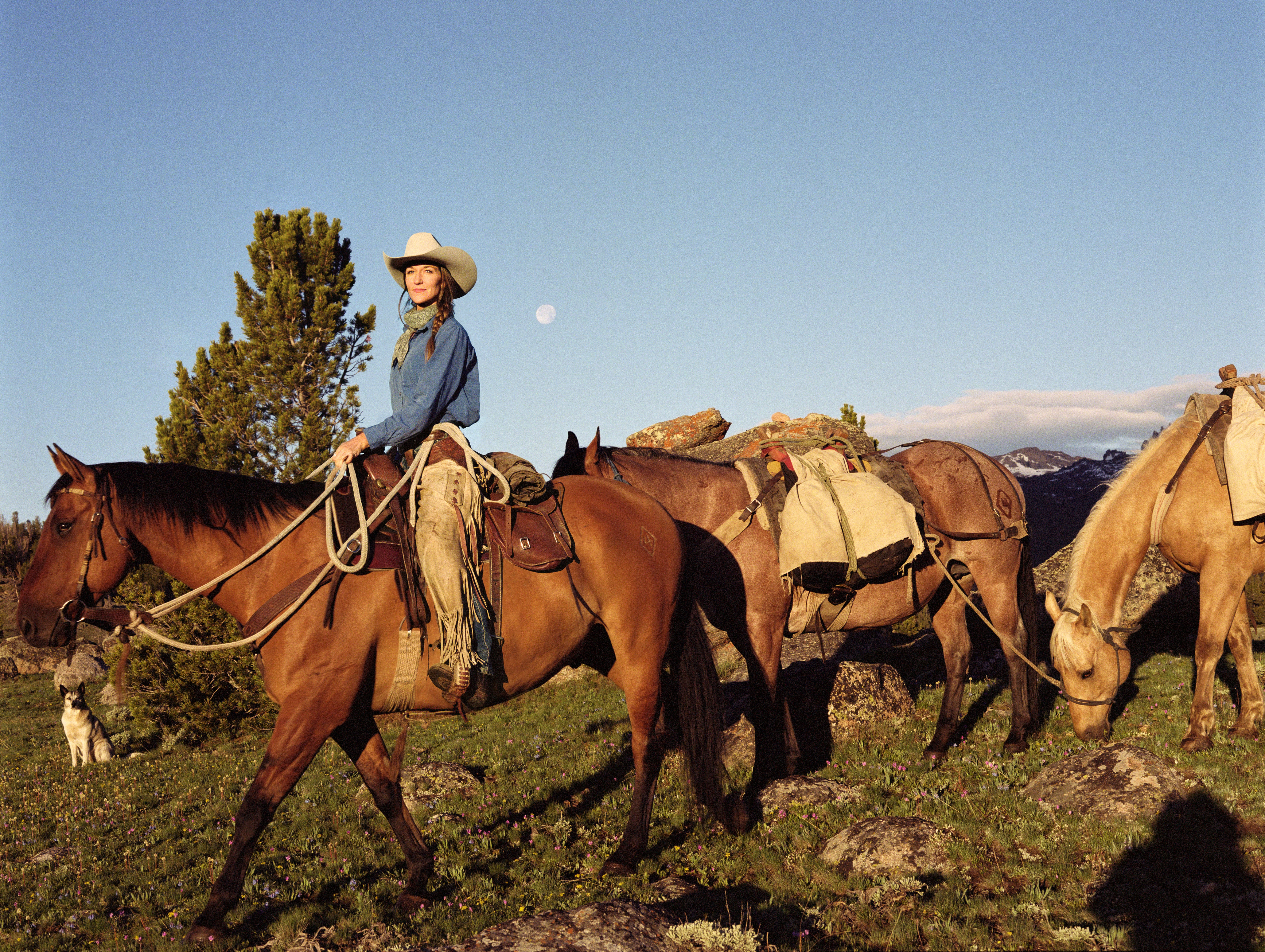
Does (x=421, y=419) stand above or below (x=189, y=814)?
above

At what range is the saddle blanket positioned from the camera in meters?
6.74

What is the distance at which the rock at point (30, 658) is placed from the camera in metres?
28.3

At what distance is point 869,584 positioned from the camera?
762 cm

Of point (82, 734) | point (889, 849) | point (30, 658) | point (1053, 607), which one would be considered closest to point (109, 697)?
point (82, 734)

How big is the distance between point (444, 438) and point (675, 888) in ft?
11.1

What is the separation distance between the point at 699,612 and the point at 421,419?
279 centimetres

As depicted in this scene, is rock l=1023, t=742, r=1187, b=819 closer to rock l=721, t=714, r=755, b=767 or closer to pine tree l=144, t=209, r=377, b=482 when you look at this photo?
rock l=721, t=714, r=755, b=767

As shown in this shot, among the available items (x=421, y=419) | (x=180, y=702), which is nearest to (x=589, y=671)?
(x=180, y=702)

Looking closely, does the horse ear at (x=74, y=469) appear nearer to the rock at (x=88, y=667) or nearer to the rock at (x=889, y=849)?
the rock at (x=889, y=849)

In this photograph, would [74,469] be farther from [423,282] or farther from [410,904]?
[410,904]

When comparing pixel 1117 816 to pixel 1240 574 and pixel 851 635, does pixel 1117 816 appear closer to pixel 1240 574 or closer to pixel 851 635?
pixel 1240 574

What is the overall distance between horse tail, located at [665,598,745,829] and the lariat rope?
2.06m

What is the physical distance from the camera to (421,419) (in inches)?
207

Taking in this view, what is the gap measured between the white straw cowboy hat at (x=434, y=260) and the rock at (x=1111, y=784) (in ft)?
19.1
